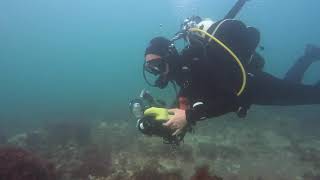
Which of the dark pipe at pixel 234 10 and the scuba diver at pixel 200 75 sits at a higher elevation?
the dark pipe at pixel 234 10

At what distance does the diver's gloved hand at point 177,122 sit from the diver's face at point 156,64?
2.43 feet

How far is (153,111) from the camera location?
5.18 meters

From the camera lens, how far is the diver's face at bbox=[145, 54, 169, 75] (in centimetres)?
563

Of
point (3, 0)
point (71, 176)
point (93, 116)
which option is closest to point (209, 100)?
point (71, 176)

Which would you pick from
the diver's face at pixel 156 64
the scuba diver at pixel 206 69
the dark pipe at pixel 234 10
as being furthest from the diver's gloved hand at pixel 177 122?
the dark pipe at pixel 234 10

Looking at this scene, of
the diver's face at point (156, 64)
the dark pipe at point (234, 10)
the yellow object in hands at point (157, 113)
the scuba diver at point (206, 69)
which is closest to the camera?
the yellow object in hands at point (157, 113)

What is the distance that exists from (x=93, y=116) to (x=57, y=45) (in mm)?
170812

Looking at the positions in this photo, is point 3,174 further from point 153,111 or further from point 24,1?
point 24,1

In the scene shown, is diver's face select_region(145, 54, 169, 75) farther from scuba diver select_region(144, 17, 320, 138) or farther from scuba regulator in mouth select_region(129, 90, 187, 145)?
scuba regulator in mouth select_region(129, 90, 187, 145)

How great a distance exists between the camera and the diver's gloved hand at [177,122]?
5.17m

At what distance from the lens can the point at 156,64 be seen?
222 inches

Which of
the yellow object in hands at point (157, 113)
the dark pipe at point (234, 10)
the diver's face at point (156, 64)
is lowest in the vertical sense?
the yellow object in hands at point (157, 113)

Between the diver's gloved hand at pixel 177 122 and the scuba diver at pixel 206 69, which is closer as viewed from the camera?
the diver's gloved hand at pixel 177 122

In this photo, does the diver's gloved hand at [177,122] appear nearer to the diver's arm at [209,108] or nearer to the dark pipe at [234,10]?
the diver's arm at [209,108]
